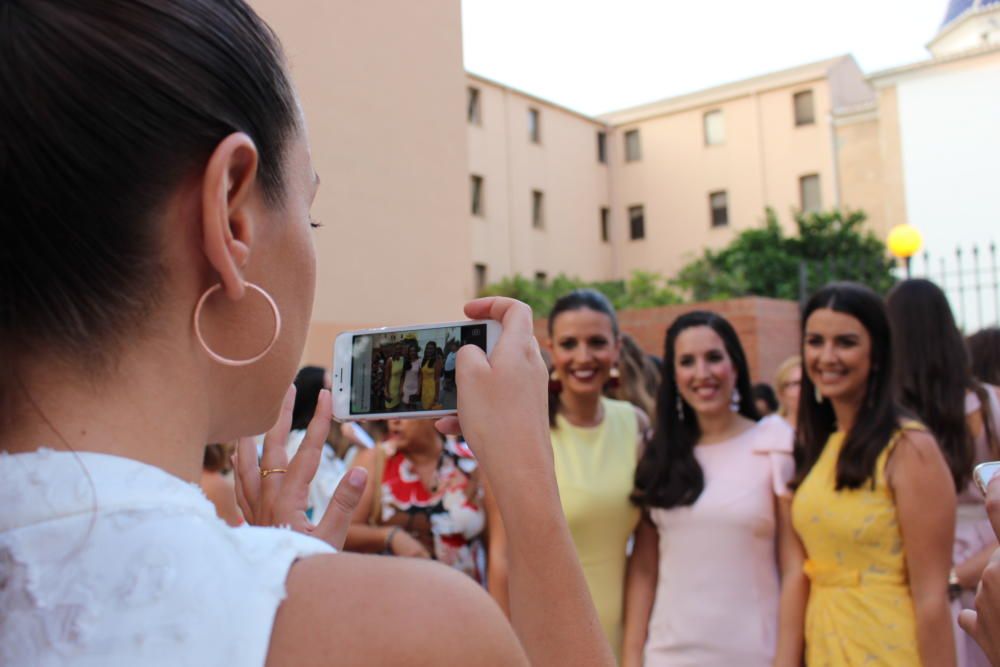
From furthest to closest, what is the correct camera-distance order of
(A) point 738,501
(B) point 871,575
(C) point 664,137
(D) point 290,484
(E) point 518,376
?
(C) point 664,137
(A) point 738,501
(B) point 871,575
(D) point 290,484
(E) point 518,376

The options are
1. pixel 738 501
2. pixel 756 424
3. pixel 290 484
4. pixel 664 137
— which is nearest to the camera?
pixel 290 484

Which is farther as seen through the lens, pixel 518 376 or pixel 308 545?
pixel 518 376

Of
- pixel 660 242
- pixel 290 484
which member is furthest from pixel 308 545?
Result: pixel 660 242

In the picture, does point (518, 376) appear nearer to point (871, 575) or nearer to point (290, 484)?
point (290, 484)

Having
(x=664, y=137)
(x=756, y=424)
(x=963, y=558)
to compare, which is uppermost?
(x=664, y=137)

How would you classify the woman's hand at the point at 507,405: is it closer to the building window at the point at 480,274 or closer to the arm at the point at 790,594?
the arm at the point at 790,594

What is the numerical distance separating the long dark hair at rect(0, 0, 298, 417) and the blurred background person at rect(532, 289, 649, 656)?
2885 mm

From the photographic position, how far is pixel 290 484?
1.39 meters

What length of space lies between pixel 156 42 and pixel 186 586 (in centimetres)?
48

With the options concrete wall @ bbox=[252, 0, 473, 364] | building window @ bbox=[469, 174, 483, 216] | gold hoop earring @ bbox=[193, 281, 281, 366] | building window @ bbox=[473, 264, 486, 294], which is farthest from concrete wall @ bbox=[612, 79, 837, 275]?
gold hoop earring @ bbox=[193, 281, 281, 366]

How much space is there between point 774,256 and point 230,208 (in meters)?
25.9

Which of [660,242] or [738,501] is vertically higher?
[660,242]

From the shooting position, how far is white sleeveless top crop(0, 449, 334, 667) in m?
0.76

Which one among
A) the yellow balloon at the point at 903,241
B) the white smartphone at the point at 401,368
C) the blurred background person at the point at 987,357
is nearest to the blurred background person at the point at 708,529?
the blurred background person at the point at 987,357
